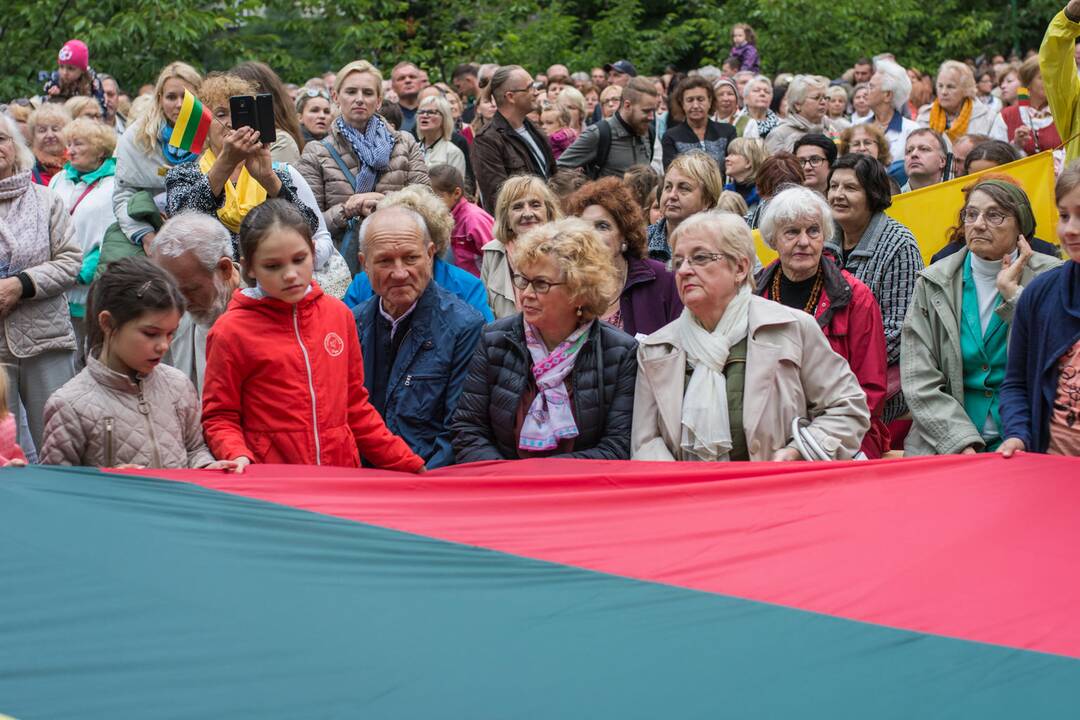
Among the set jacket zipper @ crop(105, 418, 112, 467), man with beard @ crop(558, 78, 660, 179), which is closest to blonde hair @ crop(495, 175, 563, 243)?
jacket zipper @ crop(105, 418, 112, 467)

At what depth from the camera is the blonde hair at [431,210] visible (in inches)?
Result: 261

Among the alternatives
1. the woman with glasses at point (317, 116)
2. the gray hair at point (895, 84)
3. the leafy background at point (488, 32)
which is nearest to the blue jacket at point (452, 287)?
the woman with glasses at point (317, 116)

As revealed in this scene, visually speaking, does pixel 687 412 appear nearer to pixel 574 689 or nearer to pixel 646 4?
pixel 574 689

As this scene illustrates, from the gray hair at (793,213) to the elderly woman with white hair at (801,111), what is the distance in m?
5.52

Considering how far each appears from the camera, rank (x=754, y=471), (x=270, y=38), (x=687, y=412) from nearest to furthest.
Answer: (x=754, y=471)
(x=687, y=412)
(x=270, y=38)

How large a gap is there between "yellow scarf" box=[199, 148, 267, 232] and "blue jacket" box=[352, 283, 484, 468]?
32.3 inches

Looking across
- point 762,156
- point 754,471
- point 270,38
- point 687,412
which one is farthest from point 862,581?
point 270,38

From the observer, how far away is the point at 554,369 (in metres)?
5.39

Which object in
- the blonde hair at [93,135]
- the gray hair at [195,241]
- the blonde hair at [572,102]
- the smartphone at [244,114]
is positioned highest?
the smartphone at [244,114]

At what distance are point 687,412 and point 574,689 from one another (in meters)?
2.09

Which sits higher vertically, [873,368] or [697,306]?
[697,306]

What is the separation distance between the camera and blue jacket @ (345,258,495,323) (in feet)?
21.3

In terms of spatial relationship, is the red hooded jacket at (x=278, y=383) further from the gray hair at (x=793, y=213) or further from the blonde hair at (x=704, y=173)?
the blonde hair at (x=704, y=173)

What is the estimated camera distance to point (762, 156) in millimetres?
9781
